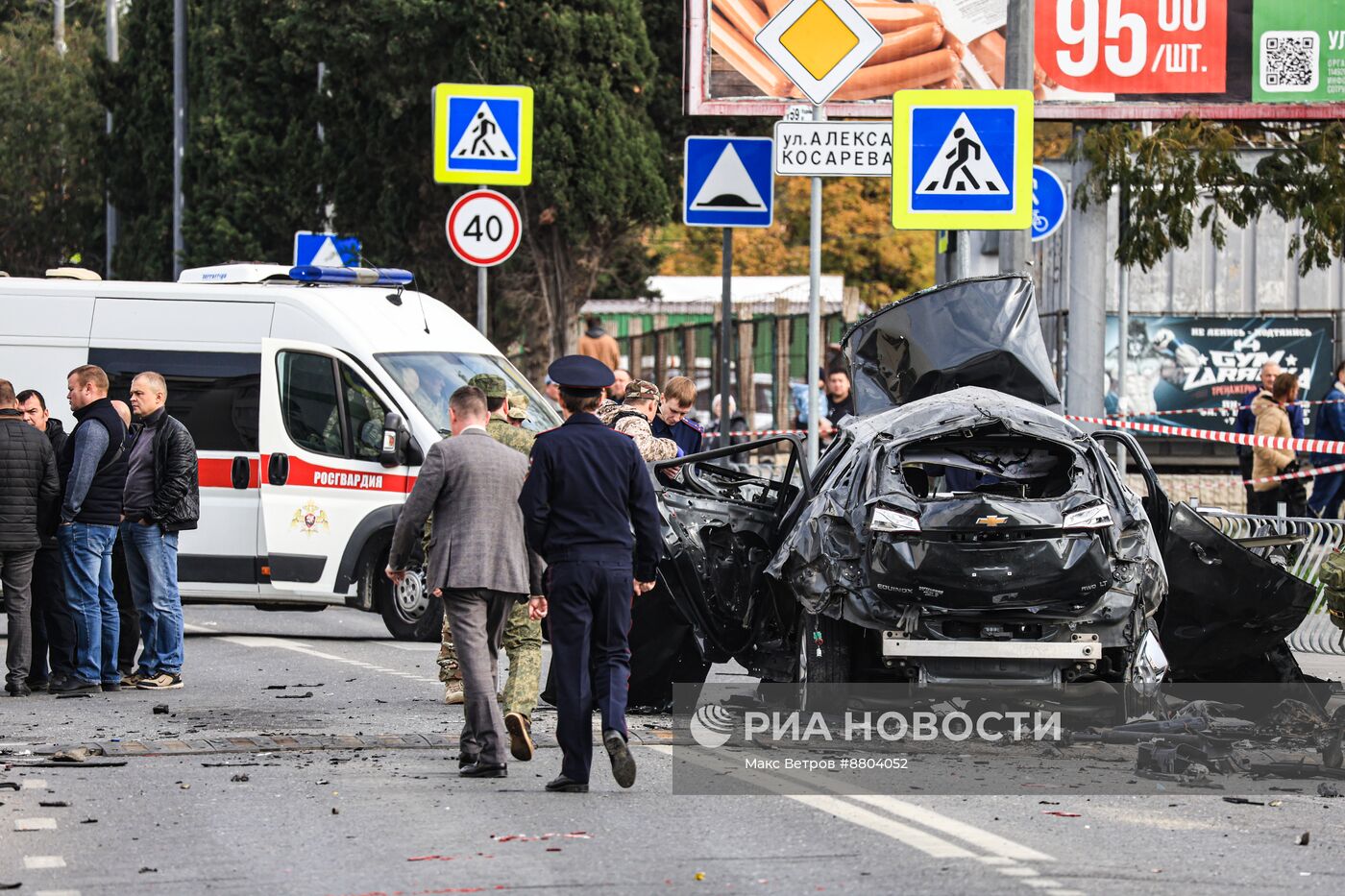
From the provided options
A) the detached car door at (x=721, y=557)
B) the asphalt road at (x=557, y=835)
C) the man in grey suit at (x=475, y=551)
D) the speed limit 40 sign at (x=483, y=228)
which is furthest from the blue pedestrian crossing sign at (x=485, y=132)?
the man in grey suit at (x=475, y=551)

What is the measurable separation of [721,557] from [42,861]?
13.1ft

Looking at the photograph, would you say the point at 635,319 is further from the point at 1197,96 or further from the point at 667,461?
the point at 667,461

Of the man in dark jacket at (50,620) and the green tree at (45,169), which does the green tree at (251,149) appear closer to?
the green tree at (45,169)

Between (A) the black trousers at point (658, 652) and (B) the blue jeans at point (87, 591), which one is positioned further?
(B) the blue jeans at point (87, 591)

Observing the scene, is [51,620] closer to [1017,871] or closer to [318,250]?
[1017,871]

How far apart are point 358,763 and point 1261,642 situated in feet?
14.1

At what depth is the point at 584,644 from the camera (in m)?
8.71

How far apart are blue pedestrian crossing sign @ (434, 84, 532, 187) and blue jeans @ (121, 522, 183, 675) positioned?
573cm

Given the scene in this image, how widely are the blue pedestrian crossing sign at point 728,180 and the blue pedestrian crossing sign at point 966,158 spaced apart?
1701mm

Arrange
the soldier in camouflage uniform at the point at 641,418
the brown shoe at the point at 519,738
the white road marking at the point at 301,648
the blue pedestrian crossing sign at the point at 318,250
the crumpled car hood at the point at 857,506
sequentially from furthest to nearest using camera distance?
the blue pedestrian crossing sign at the point at 318,250 → the white road marking at the point at 301,648 → the soldier in camouflage uniform at the point at 641,418 → the crumpled car hood at the point at 857,506 → the brown shoe at the point at 519,738

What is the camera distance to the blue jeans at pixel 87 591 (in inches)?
486

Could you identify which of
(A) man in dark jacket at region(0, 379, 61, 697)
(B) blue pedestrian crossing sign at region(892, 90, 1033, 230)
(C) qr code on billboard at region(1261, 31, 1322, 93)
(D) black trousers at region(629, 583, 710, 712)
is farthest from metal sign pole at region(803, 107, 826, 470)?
(C) qr code on billboard at region(1261, 31, 1322, 93)

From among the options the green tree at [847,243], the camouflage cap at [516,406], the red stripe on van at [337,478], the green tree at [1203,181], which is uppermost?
the green tree at [847,243]

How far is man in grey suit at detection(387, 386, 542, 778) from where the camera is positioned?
905cm
